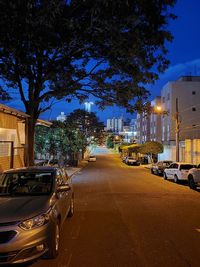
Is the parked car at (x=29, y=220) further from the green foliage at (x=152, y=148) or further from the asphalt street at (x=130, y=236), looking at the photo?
the green foliage at (x=152, y=148)

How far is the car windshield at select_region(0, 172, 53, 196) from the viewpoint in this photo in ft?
25.2

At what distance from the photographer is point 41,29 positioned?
46.3ft

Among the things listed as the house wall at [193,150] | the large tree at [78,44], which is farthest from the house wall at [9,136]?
the house wall at [193,150]

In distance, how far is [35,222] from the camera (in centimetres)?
594

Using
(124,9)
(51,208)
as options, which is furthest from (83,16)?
(51,208)

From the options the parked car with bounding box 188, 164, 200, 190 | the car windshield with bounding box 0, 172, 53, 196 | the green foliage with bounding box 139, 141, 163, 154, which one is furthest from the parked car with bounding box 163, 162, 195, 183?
the green foliage with bounding box 139, 141, 163, 154

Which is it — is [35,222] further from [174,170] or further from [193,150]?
[193,150]

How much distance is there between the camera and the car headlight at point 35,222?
5.77 m

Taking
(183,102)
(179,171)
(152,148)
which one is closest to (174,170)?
(179,171)

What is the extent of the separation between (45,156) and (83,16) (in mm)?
28956

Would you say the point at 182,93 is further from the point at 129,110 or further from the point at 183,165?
the point at 129,110

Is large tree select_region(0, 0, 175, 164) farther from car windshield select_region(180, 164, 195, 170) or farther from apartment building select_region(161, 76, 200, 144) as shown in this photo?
apartment building select_region(161, 76, 200, 144)

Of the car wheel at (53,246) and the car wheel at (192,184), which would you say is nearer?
the car wheel at (53,246)

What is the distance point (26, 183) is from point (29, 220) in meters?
2.52
